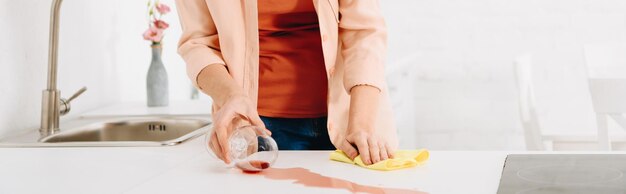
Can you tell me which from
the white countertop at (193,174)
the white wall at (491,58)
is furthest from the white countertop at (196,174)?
the white wall at (491,58)

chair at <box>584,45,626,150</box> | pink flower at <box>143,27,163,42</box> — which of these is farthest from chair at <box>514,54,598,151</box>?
pink flower at <box>143,27,163,42</box>

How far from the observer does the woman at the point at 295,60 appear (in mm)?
1569

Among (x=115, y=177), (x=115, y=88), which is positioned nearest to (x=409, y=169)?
(x=115, y=177)

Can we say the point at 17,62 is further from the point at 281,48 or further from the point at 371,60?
the point at 371,60

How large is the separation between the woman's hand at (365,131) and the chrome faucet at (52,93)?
830mm

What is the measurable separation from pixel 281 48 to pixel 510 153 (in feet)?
1.69

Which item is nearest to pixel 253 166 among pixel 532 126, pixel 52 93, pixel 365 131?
pixel 365 131

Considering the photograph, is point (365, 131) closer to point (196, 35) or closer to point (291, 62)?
point (291, 62)

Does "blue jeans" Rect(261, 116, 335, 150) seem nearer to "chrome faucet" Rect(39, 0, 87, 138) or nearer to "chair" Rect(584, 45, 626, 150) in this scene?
"chrome faucet" Rect(39, 0, 87, 138)

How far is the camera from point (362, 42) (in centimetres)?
159

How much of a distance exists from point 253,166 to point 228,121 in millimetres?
87

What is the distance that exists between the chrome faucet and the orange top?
586 mm

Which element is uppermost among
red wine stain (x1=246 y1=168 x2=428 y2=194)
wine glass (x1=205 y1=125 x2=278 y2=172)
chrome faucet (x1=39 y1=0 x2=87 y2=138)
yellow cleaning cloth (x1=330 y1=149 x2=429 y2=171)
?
chrome faucet (x1=39 y1=0 x2=87 y2=138)

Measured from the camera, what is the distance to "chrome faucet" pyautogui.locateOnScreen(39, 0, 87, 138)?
1969 mm
